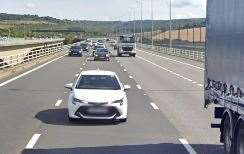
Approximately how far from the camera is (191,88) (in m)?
31.2

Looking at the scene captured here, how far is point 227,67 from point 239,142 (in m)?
1.29

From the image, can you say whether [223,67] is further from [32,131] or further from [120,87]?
[120,87]

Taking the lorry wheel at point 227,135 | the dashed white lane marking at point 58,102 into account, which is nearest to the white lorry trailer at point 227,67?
the lorry wheel at point 227,135

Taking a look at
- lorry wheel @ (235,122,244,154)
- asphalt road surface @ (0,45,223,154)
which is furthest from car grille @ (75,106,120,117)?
lorry wheel @ (235,122,244,154)

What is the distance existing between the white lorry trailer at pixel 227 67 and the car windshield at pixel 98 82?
5.62m

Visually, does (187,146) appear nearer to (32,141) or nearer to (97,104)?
(32,141)

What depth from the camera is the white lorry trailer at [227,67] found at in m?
9.22

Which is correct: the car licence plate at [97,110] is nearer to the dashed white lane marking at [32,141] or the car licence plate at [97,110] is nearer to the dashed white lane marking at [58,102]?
the dashed white lane marking at [32,141]

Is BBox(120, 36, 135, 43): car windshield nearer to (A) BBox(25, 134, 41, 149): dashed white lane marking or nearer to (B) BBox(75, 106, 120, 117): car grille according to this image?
(B) BBox(75, 106, 120, 117): car grille

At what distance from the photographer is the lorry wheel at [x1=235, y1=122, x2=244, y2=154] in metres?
9.50

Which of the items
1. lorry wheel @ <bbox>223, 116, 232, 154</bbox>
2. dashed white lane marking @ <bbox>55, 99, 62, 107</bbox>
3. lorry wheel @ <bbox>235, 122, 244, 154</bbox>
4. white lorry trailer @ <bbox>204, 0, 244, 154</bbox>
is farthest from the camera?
dashed white lane marking @ <bbox>55, 99, 62, 107</bbox>

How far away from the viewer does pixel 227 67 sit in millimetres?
10156

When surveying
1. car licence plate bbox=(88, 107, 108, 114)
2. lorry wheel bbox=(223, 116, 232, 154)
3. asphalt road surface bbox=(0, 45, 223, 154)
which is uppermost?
lorry wheel bbox=(223, 116, 232, 154)

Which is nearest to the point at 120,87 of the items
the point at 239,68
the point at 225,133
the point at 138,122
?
the point at 138,122
